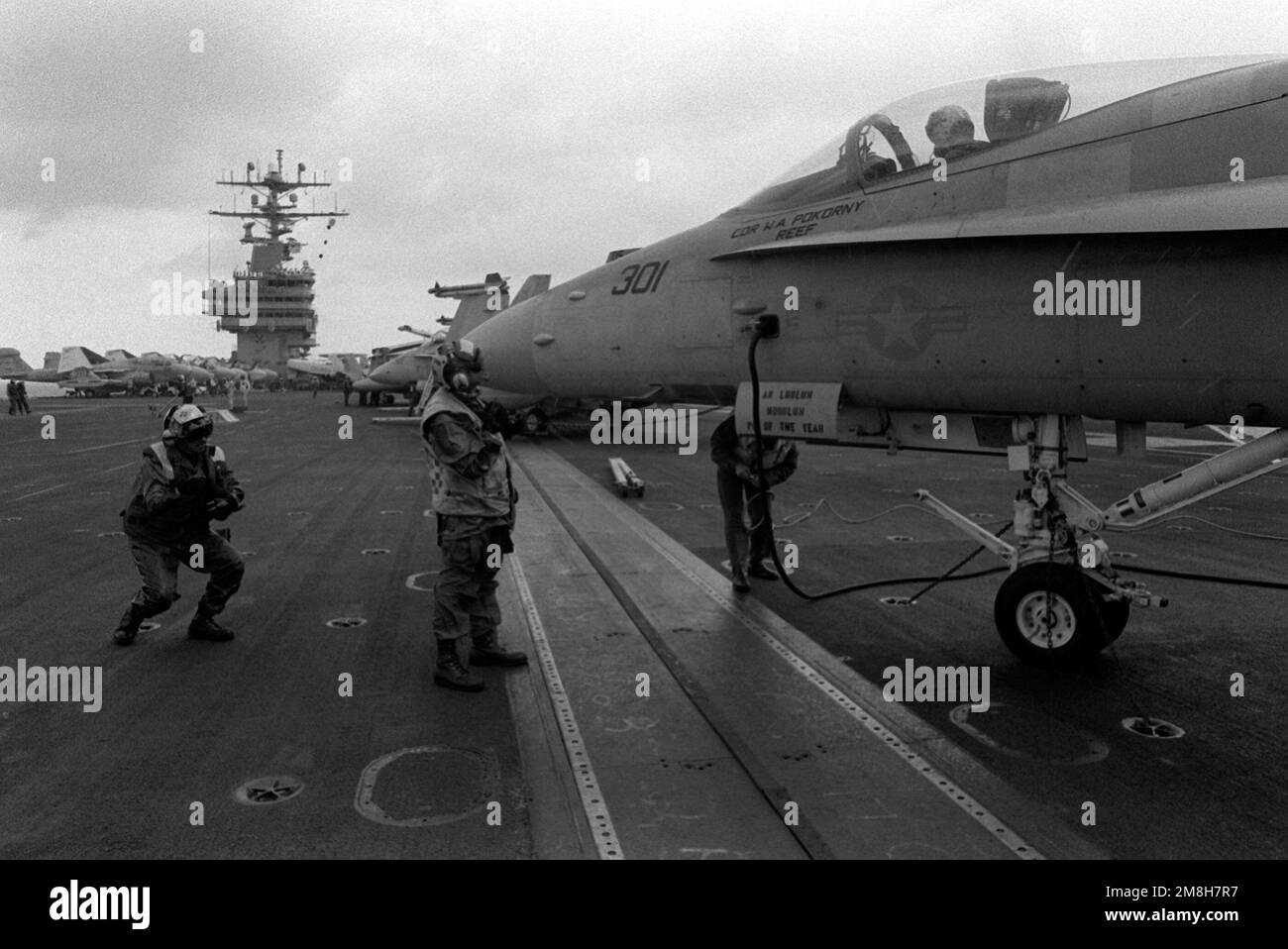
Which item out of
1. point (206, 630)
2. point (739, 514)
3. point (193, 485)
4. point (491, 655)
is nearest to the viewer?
point (491, 655)

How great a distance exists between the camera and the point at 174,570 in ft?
22.8

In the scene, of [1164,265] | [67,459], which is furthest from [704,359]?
[67,459]

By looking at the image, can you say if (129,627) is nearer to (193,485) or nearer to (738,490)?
(193,485)

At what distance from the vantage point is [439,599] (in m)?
6.09

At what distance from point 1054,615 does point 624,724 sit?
2.97 metres

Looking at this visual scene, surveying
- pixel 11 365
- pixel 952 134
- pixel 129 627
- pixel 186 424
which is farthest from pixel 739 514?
pixel 11 365

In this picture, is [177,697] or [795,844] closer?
[795,844]

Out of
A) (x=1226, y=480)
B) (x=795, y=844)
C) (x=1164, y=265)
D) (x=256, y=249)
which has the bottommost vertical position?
(x=795, y=844)

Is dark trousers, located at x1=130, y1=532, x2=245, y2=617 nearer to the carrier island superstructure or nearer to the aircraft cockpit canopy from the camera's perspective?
the aircraft cockpit canopy

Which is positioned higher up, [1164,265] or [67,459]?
[1164,265]

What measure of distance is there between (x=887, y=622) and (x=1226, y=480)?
2.70 metres

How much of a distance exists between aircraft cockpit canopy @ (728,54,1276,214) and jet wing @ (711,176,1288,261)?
526 millimetres

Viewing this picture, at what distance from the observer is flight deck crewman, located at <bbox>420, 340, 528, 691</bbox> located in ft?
19.8

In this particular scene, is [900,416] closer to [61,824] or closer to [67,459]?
[61,824]
